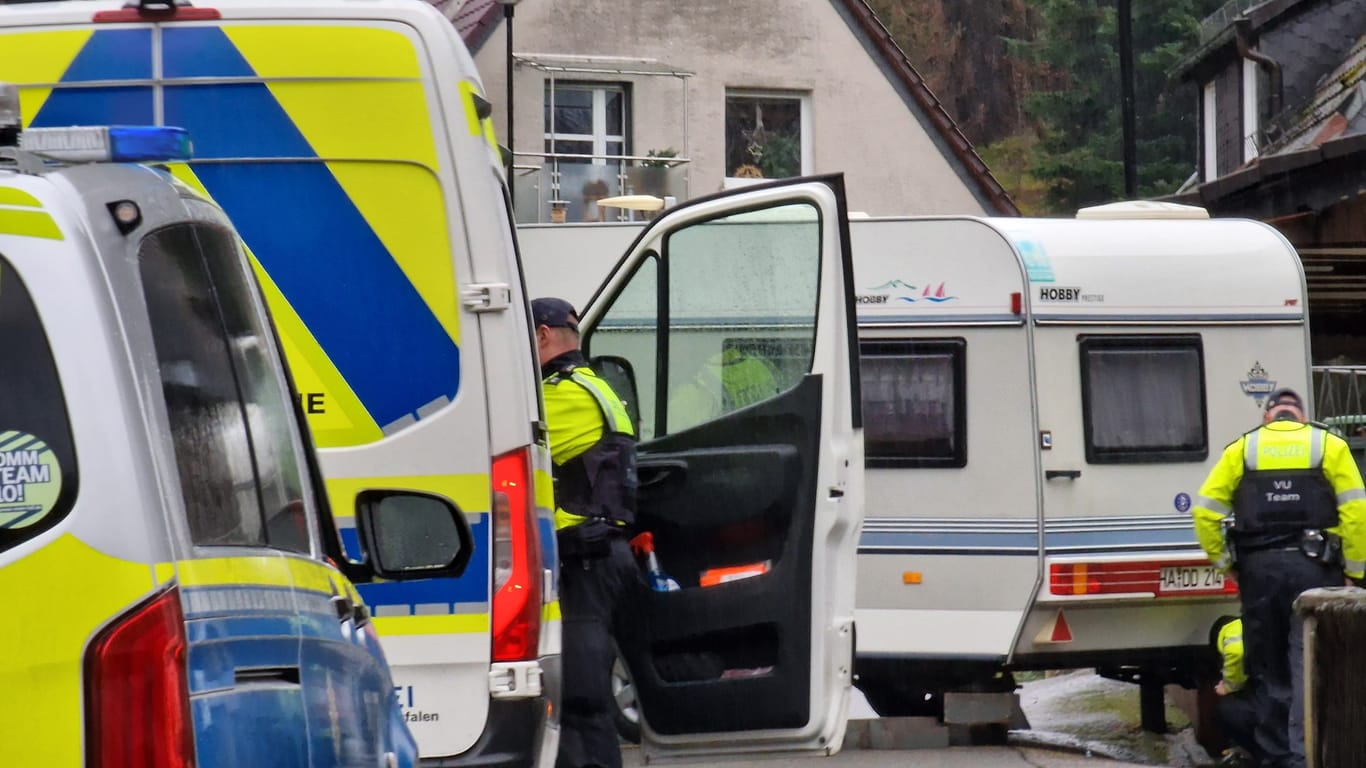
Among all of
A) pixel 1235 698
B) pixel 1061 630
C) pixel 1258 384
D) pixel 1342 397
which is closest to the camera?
pixel 1235 698

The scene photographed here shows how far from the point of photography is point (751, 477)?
727cm

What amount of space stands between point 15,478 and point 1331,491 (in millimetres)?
7764

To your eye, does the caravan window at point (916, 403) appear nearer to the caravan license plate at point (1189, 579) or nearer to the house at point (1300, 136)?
the caravan license plate at point (1189, 579)

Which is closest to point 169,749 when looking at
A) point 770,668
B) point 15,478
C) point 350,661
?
point 15,478

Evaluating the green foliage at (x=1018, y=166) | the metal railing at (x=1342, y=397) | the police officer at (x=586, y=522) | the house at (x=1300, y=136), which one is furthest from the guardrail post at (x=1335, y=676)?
the green foliage at (x=1018, y=166)

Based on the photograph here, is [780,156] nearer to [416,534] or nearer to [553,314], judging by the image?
[553,314]

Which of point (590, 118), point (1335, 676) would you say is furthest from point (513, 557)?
point (590, 118)

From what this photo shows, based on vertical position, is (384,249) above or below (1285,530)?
above

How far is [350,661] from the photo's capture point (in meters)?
3.90

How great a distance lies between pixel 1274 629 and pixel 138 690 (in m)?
7.66

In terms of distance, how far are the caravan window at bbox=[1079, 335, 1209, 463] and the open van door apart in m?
3.41

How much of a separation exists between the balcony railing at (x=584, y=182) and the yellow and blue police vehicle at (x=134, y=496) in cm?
2025

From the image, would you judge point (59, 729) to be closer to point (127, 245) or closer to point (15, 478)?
point (15, 478)

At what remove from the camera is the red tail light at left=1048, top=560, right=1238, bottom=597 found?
10.2 m
